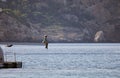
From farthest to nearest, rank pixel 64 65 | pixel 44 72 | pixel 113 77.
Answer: pixel 64 65
pixel 44 72
pixel 113 77

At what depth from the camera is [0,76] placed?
2960 inches

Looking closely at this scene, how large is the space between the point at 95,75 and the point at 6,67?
14.8 meters

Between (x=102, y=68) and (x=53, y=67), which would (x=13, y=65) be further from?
(x=102, y=68)

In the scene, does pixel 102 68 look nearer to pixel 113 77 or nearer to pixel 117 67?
pixel 117 67

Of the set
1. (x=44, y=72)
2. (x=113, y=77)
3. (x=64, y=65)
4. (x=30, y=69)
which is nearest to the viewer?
(x=113, y=77)

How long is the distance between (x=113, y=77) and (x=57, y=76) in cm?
591

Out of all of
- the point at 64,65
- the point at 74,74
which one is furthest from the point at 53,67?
the point at 74,74

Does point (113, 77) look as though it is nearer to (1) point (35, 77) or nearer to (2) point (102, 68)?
(1) point (35, 77)

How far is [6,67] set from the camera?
3406 inches

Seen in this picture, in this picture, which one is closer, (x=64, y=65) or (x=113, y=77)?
(x=113, y=77)

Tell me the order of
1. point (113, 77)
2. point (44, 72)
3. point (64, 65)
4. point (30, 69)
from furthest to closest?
point (64, 65), point (30, 69), point (44, 72), point (113, 77)

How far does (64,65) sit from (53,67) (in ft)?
13.9

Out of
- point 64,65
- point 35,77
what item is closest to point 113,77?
point 35,77

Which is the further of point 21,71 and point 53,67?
point 53,67
